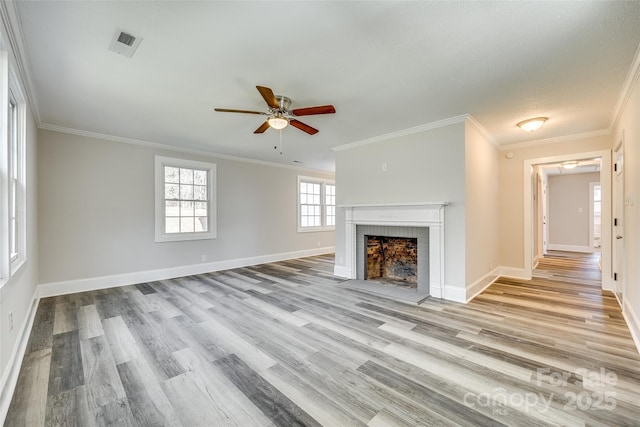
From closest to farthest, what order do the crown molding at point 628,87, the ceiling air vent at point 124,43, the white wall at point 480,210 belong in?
the ceiling air vent at point 124,43, the crown molding at point 628,87, the white wall at point 480,210

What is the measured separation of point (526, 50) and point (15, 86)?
4.37 m

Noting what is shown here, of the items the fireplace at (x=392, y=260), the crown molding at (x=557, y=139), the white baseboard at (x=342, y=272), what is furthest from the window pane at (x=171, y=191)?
the crown molding at (x=557, y=139)

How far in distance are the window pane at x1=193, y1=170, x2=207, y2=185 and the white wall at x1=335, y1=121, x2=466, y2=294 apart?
283cm

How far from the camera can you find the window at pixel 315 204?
7.66m

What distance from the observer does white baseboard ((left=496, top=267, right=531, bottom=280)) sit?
4.97 m

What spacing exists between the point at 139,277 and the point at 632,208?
270 inches

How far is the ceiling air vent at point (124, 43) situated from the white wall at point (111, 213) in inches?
120

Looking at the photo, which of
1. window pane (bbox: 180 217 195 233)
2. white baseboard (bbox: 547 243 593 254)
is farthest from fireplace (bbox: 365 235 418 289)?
white baseboard (bbox: 547 243 593 254)

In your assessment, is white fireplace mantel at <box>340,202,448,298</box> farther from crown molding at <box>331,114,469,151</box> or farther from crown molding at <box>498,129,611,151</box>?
crown molding at <box>498,129,611,151</box>

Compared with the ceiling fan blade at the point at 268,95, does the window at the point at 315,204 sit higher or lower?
lower

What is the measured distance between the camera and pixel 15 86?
2.42 metres

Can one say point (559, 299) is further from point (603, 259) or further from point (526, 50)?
point (526, 50)

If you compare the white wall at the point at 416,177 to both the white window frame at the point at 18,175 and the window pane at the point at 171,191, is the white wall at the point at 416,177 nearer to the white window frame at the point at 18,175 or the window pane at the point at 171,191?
the window pane at the point at 171,191

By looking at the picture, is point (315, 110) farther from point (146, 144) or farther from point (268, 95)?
point (146, 144)
